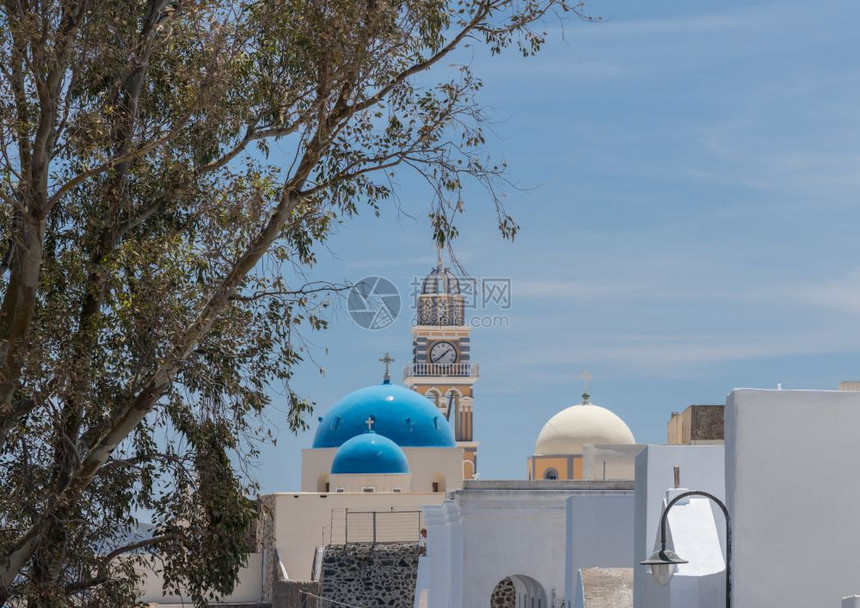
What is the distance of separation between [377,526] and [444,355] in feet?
64.7

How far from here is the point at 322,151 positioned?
1055 cm

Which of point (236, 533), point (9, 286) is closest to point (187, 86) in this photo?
point (9, 286)

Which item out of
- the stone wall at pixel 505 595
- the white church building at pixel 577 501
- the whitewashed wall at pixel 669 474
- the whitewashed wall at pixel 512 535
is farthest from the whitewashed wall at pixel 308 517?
the whitewashed wall at pixel 669 474

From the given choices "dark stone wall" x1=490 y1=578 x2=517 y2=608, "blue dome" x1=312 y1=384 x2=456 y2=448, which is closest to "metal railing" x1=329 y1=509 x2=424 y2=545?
"blue dome" x1=312 y1=384 x2=456 y2=448

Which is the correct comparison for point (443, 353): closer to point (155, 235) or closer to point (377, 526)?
point (377, 526)

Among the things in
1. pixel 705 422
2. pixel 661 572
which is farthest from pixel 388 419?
pixel 661 572

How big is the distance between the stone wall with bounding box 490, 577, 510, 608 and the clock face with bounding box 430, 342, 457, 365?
28.5 m

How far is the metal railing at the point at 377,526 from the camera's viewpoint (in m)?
30.7

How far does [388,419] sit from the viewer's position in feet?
118

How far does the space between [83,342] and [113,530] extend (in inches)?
63.8

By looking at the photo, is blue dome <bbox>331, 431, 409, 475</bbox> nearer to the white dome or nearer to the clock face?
the white dome

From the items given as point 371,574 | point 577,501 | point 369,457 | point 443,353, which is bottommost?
point 371,574

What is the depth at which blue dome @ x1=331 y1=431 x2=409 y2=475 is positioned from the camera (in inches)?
1293

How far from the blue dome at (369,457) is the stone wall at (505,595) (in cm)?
1129
